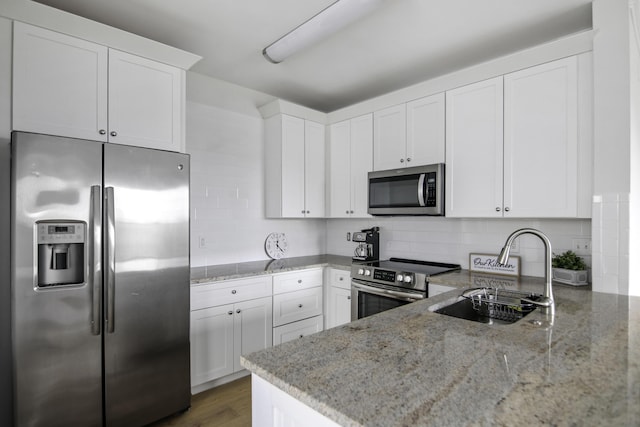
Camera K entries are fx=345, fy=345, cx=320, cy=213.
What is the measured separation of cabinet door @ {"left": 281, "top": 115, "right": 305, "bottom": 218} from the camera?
11.1 ft

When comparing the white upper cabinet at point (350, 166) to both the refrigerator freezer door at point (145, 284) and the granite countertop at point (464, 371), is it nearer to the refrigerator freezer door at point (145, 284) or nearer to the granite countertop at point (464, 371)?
the refrigerator freezer door at point (145, 284)

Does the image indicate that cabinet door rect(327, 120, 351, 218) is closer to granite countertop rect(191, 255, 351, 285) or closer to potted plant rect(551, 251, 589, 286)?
granite countertop rect(191, 255, 351, 285)

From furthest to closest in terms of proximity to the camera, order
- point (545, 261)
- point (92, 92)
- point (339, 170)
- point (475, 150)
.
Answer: point (339, 170), point (475, 150), point (92, 92), point (545, 261)

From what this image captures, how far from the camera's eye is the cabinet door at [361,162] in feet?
10.8

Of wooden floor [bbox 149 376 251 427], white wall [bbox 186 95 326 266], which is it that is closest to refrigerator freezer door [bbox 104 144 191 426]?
wooden floor [bbox 149 376 251 427]

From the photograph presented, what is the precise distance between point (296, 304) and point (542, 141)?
230cm

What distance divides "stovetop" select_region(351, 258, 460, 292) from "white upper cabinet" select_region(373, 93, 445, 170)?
88 cm

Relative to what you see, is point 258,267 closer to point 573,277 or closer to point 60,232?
point 60,232

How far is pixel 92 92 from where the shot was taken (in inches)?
79.8

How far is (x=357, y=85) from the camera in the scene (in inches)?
129

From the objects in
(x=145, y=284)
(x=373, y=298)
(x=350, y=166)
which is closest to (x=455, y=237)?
(x=373, y=298)

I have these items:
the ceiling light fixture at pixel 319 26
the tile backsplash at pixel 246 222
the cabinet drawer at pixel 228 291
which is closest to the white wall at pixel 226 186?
the tile backsplash at pixel 246 222

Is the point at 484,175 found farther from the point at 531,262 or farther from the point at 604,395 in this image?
the point at 604,395

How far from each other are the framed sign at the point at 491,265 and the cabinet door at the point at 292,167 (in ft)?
5.39
